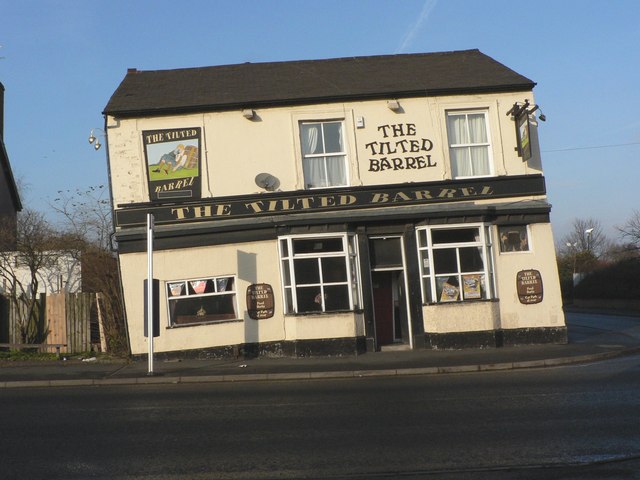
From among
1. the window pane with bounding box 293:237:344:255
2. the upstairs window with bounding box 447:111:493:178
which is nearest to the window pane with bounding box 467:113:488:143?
the upstairs window with bounding box 447:111:493:178

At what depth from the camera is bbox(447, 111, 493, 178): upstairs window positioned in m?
19.5

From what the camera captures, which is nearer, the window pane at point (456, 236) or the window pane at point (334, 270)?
the window pane at point (334, 270)

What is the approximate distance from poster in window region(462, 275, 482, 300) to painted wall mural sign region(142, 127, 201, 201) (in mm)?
7105

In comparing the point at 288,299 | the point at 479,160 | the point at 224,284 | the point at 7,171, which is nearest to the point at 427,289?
the point at 288,299

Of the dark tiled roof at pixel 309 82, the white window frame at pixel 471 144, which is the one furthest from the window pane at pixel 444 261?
the dark tiled roof at pixel 309 82

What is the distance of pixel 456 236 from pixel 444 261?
2.39ft

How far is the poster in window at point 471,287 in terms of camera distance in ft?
61.2

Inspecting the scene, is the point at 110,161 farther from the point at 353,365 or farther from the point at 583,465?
the point at 583,465

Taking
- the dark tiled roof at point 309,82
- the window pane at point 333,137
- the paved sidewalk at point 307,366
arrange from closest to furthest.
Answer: the paved sidewalk at point 307,366
the dark tiled roof at point 309,82
the window pane at point 333,137

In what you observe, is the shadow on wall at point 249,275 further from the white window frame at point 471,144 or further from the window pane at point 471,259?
the white window frame at point 471,144

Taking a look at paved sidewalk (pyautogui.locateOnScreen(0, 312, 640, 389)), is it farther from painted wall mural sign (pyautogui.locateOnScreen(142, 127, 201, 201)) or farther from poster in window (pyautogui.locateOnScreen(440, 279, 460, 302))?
painted wall mural sign (pyautogui.locateOnScreen(142, 127, 201, 201))

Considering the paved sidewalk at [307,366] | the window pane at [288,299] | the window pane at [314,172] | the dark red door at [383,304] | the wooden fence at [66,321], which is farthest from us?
the wooden fence at [66,321]

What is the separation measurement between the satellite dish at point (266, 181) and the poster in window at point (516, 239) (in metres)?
6.09

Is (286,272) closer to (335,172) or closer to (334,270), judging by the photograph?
(334,270)
